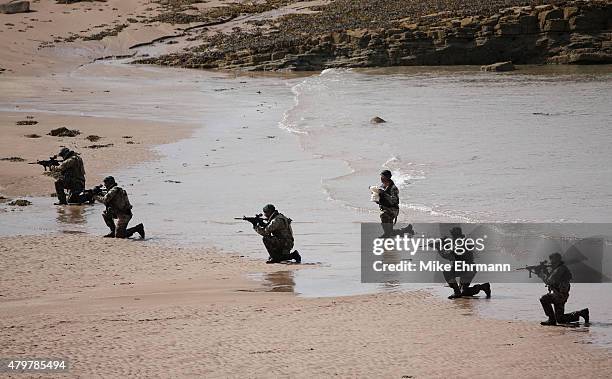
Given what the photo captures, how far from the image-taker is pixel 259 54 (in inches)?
2188

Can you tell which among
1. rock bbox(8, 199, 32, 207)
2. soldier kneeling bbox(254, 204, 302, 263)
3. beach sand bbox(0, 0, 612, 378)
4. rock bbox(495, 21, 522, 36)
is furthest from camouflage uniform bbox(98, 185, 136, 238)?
rock bbox(495, 21, 522, 36)

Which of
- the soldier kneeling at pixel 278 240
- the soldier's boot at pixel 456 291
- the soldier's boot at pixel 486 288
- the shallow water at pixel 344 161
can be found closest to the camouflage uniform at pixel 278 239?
the soldier kneeling at pixel 278 240

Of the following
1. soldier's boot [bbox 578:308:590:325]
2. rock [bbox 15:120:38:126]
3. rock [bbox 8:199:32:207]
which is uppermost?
soldier's boot [bbox 578:308:590:325]

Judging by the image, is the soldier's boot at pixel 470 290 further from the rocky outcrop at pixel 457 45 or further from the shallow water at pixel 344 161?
the rocky outcrop at pixel 457 45

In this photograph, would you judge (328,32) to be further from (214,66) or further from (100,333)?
(100,333)

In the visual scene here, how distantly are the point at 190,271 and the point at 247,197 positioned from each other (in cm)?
565

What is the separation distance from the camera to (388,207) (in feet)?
47.2

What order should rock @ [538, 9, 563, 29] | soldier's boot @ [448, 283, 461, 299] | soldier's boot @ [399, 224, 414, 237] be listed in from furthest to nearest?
rock @ [538, 9, 563, 29], soldier's boot @ [399, 224, 414, 237], soldier's boot @ [448, 283, 461, 299]

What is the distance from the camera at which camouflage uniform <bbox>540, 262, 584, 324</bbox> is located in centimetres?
964

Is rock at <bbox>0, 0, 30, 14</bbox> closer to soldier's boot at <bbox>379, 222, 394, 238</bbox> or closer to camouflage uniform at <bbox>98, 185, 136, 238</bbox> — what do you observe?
camouflage uniform at <bbox>98, 185, 136, 238</bbox>

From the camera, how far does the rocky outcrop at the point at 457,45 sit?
54.8 meters

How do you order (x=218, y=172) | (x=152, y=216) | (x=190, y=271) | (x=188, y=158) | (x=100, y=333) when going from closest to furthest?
(x=100, y=333), (x=190, y=271), (x=152, y=216), (x=218, y=172), (x=188, y=158)

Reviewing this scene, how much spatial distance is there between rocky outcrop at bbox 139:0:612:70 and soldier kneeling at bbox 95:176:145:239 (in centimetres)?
3950

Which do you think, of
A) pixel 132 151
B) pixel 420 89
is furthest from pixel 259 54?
pixel 132 151
